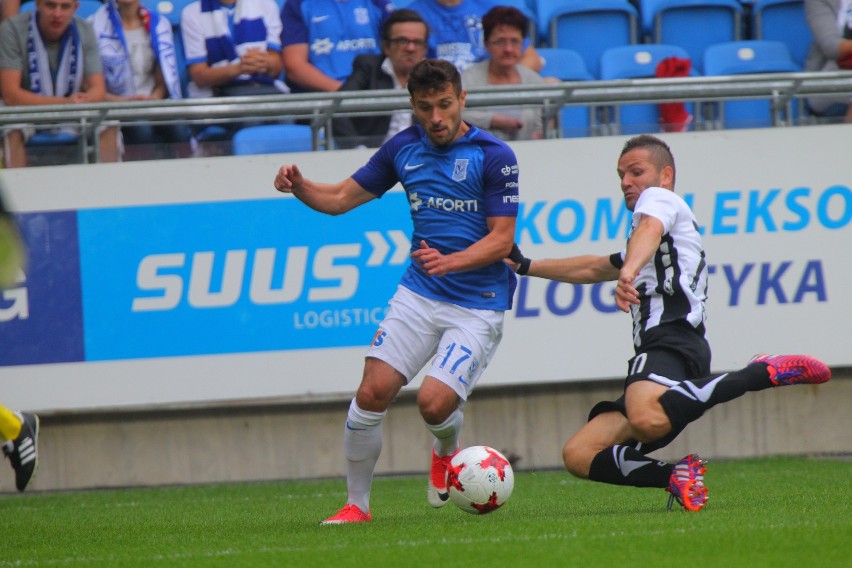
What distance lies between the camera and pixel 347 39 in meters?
10.9

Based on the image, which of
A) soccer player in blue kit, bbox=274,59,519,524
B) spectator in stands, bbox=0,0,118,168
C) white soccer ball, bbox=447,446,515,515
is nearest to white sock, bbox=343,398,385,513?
→ soccer player in blue kit, bbox=274,59,519,524

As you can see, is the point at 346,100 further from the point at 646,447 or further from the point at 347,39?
the point at 646,447

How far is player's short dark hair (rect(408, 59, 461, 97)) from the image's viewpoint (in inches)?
250

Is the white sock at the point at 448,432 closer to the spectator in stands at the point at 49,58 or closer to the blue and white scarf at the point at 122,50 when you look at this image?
the spectator in stands at the point at 49,58

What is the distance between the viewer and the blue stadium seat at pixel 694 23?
12.3 meters

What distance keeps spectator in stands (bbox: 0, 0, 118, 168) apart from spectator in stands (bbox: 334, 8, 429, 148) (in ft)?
6.62

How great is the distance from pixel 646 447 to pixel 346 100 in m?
4.15

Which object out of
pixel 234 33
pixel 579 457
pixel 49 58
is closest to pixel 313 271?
pixel 234 33

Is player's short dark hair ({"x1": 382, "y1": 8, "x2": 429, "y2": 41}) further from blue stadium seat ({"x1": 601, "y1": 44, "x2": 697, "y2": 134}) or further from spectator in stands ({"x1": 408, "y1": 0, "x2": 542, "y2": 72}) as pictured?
blue stadium seat ({"x1": 601, "y1": 44, "x2": 697, "y2": 134})

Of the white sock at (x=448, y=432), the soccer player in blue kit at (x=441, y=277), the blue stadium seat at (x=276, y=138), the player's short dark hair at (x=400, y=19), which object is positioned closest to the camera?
the soccer player in blue kit at (x=441, y=277)

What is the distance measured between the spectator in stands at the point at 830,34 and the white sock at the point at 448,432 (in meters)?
6.04

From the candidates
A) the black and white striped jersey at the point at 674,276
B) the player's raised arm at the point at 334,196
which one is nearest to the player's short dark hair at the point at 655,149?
the black and white striped jersey at the point at 674,276

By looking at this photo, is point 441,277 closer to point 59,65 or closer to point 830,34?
point 59,65

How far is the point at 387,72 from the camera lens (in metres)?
10.3
